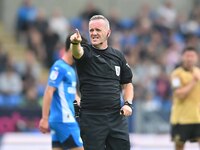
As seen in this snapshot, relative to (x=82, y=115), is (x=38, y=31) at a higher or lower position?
higher

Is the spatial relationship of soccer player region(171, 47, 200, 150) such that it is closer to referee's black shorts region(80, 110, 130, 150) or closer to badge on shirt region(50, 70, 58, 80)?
badge on shirt region(50, 70, 58, 80)

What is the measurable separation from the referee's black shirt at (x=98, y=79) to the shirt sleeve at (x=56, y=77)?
5.04ft

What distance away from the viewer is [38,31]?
21.0 m

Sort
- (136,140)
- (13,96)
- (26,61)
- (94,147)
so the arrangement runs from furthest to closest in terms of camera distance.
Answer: (26,61) → (13,96) → (136,140) → (94,147)

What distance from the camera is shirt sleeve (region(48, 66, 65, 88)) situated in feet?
33.9

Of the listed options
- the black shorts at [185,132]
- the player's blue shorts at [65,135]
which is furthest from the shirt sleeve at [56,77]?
the black shorts at [185,132]

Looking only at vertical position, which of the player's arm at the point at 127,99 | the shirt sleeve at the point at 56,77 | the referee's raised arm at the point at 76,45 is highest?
the referee's raised arm at the point at 76,45

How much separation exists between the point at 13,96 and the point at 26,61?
2109mm

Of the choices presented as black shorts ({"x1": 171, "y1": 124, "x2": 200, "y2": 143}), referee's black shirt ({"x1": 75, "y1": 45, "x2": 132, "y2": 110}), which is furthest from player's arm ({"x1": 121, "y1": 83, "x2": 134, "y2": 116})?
black shorts ({"x1": 171, "y1": 124, "x2": 200, "y2": 143})

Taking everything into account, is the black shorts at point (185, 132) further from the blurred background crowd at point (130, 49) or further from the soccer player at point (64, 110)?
the blurred background crowd at point (130, 49)

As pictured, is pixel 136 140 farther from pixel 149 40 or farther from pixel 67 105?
pixel 149 40

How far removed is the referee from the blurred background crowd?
8.88 m

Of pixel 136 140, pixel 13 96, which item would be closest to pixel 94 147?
pixel 136 140

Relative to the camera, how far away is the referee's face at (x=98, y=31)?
8.58 m
